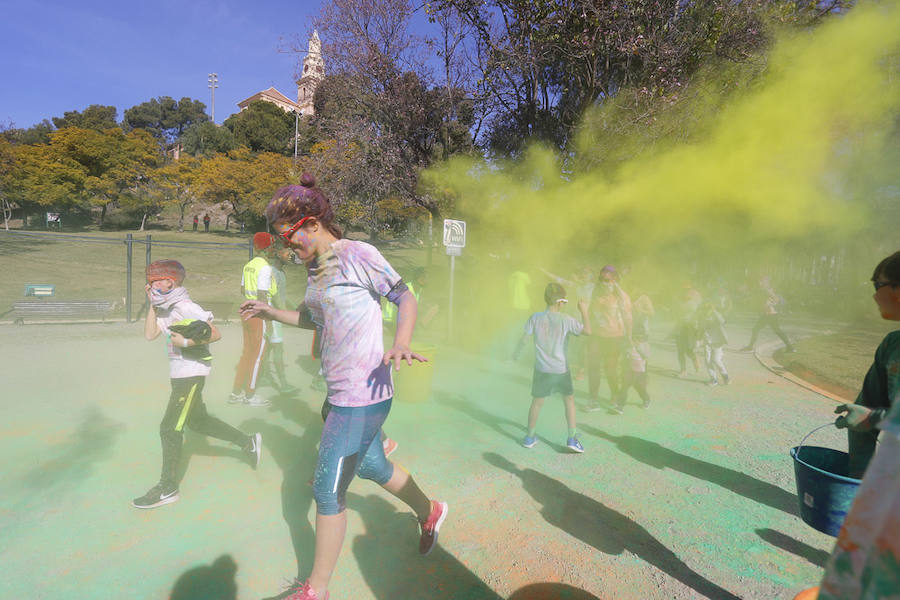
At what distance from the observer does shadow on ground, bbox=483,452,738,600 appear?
2.62 meters

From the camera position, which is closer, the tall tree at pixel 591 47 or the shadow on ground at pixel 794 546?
the shadow on ground at pixel 794 546

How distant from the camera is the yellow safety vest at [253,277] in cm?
519

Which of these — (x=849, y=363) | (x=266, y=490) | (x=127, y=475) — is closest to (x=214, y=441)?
(x=127, y=475)

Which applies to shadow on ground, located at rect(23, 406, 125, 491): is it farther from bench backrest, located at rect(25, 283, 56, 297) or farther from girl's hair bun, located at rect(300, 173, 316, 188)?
bench backrest, located at rect(25, 283, 56, 297)

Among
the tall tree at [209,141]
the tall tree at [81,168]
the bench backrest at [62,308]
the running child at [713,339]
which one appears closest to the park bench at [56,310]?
the bench backrest at [62,308]

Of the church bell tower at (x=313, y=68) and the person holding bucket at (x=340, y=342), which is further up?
the church bell tower at (x=313, y=68)

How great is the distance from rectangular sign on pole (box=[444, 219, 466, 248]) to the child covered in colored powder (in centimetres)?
470

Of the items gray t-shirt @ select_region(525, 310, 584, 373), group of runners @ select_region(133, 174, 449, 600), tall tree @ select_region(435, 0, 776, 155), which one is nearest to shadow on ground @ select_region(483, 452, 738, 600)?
gray t-shirt @ select_region(525, 310, 584, 373)

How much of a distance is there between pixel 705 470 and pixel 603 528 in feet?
4.95

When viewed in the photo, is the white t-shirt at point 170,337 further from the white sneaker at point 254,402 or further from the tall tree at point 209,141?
the tall tree at point 209,141

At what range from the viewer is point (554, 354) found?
420cm

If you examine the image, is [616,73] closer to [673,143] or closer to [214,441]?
[673,143]

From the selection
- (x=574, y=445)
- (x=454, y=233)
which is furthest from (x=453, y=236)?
(x=574, y=445)

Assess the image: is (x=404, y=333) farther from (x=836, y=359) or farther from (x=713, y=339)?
(x=836, y=359)
